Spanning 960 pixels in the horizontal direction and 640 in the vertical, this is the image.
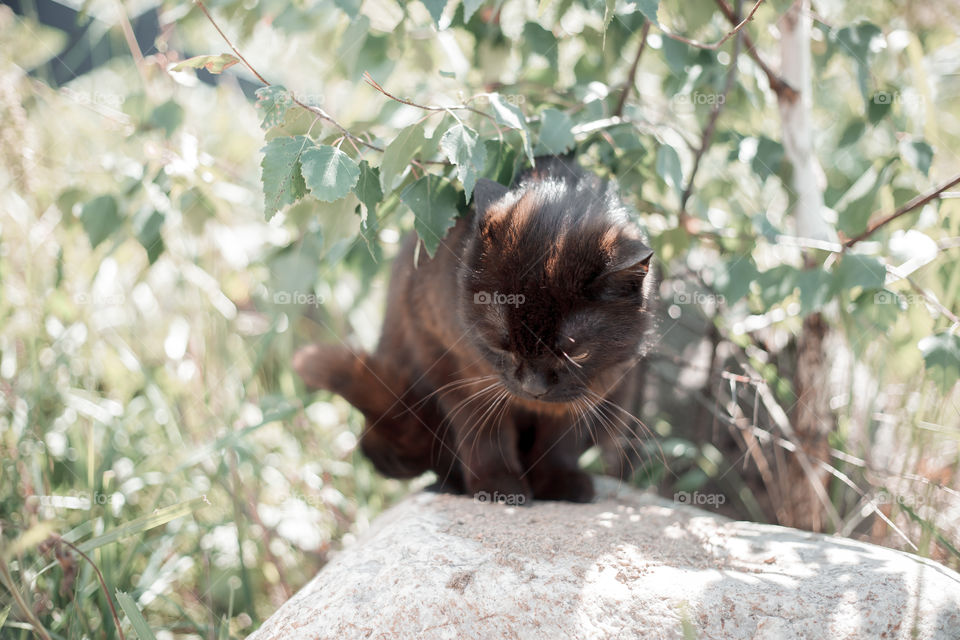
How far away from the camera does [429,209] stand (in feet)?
6.01

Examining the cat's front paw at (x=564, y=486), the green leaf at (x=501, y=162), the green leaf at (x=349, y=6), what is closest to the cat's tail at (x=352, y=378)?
the cat's front paw at (x=564, y=486)

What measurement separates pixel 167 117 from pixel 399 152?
43.8 inches

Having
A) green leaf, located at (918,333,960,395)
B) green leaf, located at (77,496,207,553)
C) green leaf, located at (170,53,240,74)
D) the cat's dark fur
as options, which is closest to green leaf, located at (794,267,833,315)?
green leaf, located at (918,333,960,395)

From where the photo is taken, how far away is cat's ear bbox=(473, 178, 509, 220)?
1836mm

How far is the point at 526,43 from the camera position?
7.91 feet

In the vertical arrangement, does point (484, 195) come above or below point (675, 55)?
below

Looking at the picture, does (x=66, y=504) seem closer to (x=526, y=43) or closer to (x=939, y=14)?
(x=526, y=43)

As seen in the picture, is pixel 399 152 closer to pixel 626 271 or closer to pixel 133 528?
pixel 626 271

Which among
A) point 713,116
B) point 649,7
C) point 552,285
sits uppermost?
point 649,7

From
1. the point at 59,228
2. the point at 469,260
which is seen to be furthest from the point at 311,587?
the point at 59,228

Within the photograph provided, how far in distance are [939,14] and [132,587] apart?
372 centimetres

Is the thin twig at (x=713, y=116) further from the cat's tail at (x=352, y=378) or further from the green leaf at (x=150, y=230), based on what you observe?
the green leaf at (x=150, y=230)

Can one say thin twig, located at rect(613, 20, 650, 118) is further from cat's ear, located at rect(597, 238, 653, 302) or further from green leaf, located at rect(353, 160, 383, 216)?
green leaf, located at rect(353, 160, 383, 216)

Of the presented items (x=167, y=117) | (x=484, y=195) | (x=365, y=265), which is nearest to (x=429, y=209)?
(x=484, y=195)
